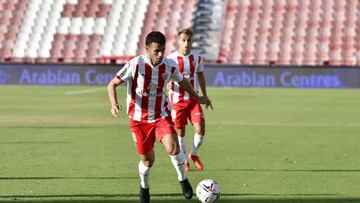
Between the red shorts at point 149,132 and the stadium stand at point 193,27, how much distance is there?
30315 millimetres

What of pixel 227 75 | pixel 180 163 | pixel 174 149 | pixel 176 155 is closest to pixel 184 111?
pixel 180 163

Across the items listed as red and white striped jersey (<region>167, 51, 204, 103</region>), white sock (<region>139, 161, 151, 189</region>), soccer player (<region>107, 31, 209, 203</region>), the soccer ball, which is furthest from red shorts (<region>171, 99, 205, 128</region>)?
the soccer ball

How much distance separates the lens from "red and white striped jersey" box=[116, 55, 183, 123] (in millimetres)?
9344

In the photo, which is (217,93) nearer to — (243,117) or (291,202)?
(243,117)

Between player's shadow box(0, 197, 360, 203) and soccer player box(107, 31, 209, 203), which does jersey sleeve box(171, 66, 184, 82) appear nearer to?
soccer player box(107, 31, 209, 203)

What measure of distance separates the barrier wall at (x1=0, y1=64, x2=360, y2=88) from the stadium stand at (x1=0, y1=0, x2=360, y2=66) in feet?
11.7

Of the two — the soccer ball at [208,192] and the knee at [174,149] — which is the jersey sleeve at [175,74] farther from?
the soccer ball at [208,192]

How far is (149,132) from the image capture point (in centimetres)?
940

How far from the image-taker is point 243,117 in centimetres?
2336

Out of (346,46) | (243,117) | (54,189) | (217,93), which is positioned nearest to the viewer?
(54,189)

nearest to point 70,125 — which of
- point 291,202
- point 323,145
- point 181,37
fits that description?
point 323,145

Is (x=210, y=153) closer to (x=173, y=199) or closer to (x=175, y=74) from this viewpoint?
(x=173, y=199)

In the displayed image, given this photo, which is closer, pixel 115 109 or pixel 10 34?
pixel 115 109

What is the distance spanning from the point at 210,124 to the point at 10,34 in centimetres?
2470
